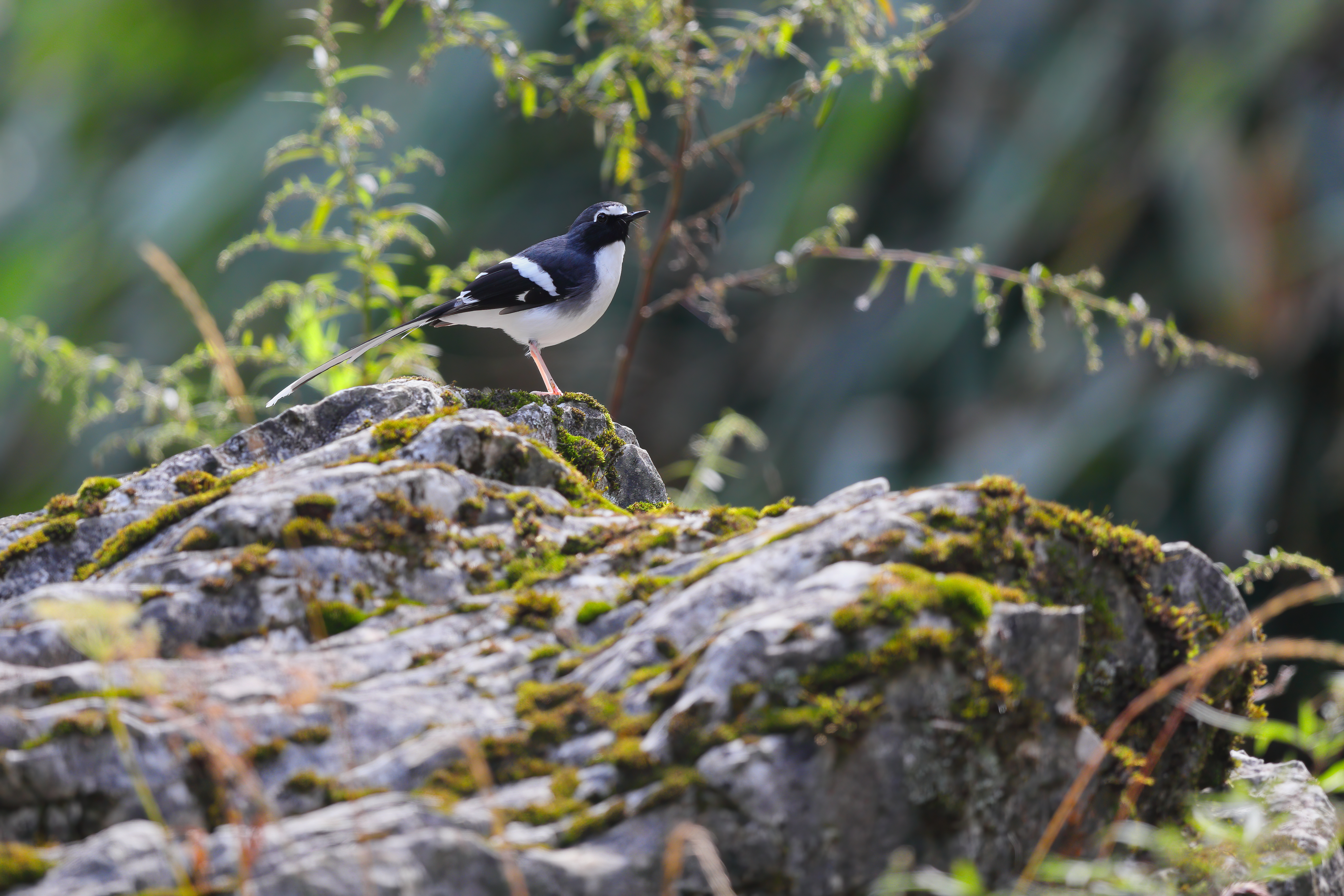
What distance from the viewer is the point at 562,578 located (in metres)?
3.25

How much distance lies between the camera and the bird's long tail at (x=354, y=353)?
15.2ft

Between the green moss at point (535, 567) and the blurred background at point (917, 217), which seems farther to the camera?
the blurred background at point (917, 217)

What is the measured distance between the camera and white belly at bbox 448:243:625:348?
542cm

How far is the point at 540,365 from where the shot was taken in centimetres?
543

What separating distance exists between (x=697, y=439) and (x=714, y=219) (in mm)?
1661

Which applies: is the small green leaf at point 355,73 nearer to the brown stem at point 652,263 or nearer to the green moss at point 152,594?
the brown stem at point 652,263

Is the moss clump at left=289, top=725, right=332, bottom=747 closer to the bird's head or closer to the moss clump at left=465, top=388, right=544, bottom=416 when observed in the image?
the moss clump at left=465, top=388, right=544, bottom=416

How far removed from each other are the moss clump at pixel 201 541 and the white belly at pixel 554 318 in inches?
89.8

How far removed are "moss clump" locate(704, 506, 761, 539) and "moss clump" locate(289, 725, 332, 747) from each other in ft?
4.42

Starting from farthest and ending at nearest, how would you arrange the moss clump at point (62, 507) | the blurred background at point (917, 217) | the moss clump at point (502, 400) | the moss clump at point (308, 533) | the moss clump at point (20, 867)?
the blurred background at point (917, 217), the moss clump at point (502, 400), the moss clump at point (62, 507), the moss clump at point (308, 533), the moss clump at point (20, 867)

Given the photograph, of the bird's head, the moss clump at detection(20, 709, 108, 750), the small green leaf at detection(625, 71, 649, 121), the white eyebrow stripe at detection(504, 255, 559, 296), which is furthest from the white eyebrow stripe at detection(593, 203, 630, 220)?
the moss clump at detection(20, 709, 108, 750)

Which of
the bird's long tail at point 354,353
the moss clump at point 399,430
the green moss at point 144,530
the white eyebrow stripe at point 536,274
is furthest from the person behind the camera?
the white eyebrow stripe at point 536,274

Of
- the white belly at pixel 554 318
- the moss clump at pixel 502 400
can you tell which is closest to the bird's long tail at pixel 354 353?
the white belly at pixel 554 318

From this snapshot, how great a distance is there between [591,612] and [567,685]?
36cm
